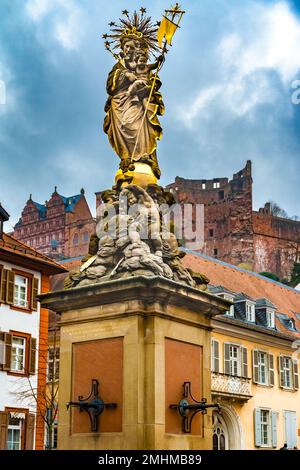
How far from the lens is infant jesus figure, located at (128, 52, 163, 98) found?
9570 mm

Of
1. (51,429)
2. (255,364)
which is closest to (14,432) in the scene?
(51,429)

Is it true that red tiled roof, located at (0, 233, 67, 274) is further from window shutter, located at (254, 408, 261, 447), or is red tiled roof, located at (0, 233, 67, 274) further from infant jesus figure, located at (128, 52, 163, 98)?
infant jesus figure, located at (128, 52, 163, 98)

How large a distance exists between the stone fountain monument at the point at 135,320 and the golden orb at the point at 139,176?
0.04 feet

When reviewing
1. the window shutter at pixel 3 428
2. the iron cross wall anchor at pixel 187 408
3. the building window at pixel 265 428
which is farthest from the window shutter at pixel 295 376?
the iron cross wall anchor at pixel 187 408

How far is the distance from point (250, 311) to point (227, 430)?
5.45 m

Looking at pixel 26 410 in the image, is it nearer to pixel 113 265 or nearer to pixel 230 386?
pixel 230 386

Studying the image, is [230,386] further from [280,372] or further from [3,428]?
[3,428]

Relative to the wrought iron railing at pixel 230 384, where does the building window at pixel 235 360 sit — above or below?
above

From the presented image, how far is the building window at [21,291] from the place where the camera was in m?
30.6

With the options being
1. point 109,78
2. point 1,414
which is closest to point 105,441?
point 109,78

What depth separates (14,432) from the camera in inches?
1147

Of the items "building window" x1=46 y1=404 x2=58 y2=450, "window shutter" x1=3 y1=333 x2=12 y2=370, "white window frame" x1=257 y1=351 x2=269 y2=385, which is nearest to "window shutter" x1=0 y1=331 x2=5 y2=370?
"window shutter" x1=3 y1=333 x2=12 y2=370

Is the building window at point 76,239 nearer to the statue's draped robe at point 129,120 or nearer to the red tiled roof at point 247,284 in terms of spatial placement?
the red tiled roof at point 247,284

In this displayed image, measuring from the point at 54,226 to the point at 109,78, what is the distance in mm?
103836
